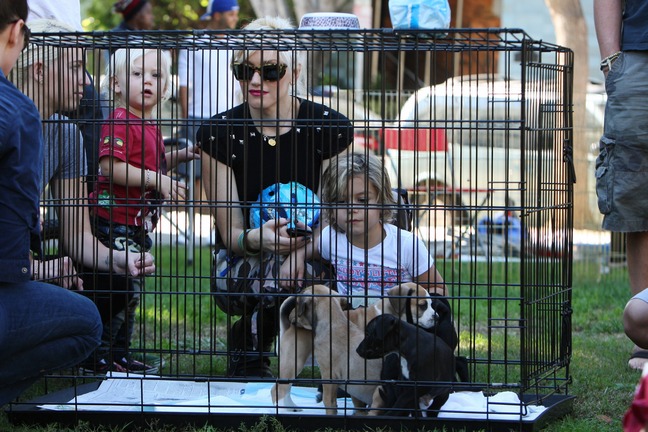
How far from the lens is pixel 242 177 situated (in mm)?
4246

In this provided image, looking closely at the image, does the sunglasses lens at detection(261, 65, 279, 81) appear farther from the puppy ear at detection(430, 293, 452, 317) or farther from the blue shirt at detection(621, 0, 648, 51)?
the blue shirt at detection(621, 0, 648, 51)

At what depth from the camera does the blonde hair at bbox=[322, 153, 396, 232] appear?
3.75 m

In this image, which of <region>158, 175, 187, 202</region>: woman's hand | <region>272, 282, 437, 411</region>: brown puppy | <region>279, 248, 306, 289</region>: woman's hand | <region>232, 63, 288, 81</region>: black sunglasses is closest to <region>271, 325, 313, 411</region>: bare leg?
<region>272, 282, 437, 411</region>: brown puppy

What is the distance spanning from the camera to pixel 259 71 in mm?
4094

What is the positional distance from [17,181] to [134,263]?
3.52 feet

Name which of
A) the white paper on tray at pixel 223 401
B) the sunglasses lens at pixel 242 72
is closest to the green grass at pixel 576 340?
the white paper on tray at pixel 223 401

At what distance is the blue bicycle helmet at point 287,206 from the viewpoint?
3.75 metres

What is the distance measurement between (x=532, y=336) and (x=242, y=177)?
1.37 meters

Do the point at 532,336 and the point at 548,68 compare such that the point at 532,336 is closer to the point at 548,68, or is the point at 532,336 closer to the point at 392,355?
the point at 392,355

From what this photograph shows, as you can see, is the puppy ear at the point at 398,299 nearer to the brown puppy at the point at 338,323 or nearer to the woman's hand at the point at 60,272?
the brown puppy at the point at 338,323

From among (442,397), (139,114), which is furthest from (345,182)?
(139,114)

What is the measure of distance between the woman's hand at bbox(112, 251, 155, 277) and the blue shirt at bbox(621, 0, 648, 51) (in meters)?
2.29

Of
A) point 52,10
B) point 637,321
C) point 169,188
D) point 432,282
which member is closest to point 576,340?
point 432,282

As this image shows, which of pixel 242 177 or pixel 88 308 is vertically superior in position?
pixel 242 177
